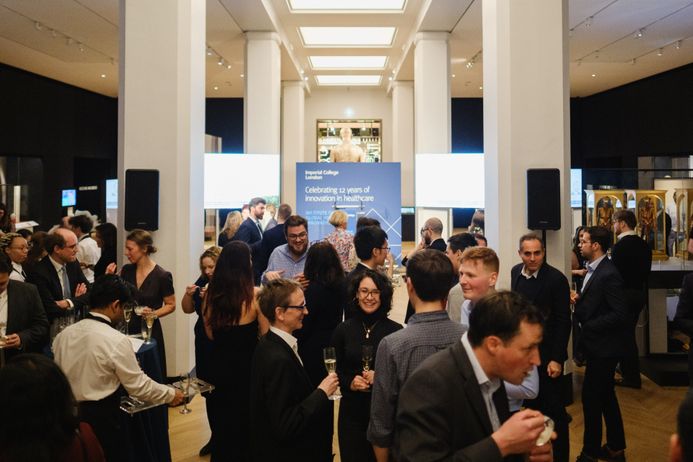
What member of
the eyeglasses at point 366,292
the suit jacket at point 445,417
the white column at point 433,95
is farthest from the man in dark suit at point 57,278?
the white column at point 433,95

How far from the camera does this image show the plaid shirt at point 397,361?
85.2 inches

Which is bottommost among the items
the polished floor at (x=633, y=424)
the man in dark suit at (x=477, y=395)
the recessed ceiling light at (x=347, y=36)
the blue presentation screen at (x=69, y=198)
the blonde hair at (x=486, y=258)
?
the polished floor at (x=633, y=424)

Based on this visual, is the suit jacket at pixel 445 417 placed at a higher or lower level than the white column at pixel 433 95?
lower

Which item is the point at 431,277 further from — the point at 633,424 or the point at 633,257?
the point at 633,257

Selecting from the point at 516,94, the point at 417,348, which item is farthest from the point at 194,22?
the point at 417,348

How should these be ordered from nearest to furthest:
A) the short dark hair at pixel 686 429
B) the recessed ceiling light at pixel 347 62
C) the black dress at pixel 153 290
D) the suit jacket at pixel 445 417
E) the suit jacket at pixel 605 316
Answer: the short dark hair at pixel 686 429
the suit jacket at pixel 445 417
the suit jacket at pixel 605 316
the black dress at pixel 153 290
the recessed ceiling light at pixel 347 62

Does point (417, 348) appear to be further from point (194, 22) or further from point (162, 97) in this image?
point (194, 22)

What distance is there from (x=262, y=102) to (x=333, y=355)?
28.6 ft

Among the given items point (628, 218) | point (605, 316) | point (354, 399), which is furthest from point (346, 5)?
point (354, 399)

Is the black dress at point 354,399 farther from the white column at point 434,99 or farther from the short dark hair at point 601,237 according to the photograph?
the white column at point 434,99

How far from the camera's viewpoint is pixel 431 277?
2.28m

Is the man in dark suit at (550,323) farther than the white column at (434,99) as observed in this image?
No

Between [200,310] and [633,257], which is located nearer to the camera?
[200,310]

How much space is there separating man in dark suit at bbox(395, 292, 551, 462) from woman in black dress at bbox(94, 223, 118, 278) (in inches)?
194
